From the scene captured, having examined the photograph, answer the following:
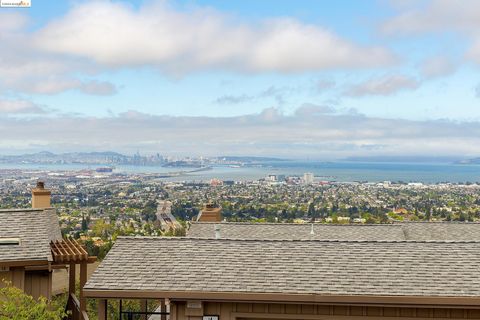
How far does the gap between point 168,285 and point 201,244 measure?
5.86 ft

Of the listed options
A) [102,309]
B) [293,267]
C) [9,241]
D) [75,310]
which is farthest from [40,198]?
[293,267]

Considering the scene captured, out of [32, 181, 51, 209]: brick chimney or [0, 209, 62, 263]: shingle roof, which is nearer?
[0, 209, 62, 263]: shingle roof

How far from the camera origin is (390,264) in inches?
442

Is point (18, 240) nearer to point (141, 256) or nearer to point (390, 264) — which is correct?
point (141, 256)

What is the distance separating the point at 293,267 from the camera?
1115 cm

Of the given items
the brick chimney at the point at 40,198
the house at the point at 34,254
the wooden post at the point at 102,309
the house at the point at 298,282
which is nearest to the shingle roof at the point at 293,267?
the house at the point at 298,282

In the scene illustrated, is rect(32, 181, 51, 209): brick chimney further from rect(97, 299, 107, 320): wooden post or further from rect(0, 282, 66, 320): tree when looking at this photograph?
rect(97, 299, 107, 320): wooden post

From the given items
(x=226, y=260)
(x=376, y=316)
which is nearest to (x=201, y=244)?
(x=226, y=260)

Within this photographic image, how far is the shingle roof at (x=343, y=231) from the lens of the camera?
19.2m

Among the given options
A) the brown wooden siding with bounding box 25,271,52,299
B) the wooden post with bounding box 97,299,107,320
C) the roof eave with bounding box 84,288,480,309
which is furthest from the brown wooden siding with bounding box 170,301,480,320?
the brown wooden siding with bounding box 25,271,52,299

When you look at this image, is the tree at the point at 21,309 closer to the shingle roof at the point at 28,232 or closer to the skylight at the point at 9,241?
the shingle roof at the point at 28,232

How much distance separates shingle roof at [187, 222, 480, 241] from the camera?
63.1 feet

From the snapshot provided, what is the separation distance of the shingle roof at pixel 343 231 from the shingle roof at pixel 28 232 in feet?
22.1

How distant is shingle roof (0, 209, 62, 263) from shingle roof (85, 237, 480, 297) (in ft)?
6.51
